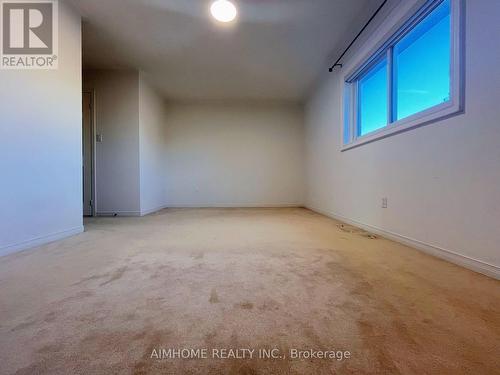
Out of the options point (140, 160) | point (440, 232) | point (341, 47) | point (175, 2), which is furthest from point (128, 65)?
point (440, 232)

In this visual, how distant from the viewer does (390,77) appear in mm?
2729

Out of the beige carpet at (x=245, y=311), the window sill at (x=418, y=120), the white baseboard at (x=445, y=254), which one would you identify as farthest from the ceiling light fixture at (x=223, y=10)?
the white baseboard at (x=445, y=254)

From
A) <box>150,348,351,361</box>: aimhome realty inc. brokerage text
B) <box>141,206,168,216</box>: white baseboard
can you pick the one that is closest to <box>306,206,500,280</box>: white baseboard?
<box>150,348,351,361</box>: aimhome realty inc. brokerage text

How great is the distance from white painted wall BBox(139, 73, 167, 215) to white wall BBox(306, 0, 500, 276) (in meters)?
3.80

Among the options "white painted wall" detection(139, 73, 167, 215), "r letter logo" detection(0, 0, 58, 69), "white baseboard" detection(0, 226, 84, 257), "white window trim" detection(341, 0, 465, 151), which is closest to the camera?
"white window trim" detection(341, 0, 465, 151)

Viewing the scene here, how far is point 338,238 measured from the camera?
2619mm

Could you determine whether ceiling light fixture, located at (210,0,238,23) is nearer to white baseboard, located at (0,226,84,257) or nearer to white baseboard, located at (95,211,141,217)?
white baseboard, located at (0,226,84,257)

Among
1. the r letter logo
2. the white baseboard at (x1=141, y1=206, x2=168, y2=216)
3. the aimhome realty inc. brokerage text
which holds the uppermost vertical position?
the r letter logo

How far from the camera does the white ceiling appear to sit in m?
2.83

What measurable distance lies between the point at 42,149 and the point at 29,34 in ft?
3.68

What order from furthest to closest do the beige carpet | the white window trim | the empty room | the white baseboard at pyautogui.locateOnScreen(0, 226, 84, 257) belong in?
the white baseboard at pyautogui.locateOnScreen(0, 226, 84, 257) → the white window trim → the empty room → the beige carpet

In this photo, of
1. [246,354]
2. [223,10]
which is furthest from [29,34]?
[246,354]

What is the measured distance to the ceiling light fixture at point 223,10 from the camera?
9.02 ft

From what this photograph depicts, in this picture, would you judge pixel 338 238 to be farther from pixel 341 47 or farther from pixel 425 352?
pixel 341 47
